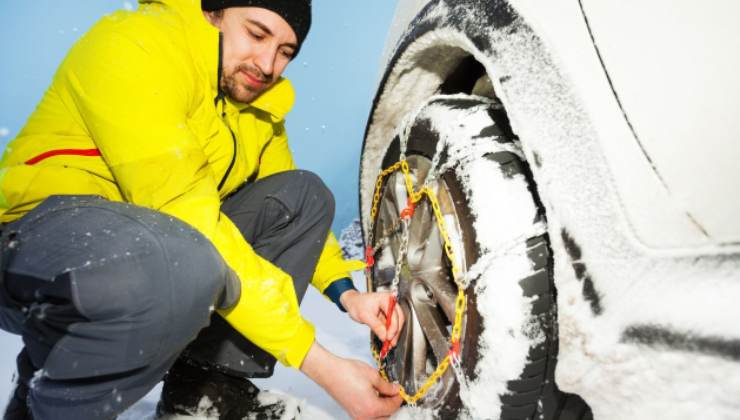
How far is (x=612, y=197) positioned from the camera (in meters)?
0.57

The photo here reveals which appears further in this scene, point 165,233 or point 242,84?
point 242,84

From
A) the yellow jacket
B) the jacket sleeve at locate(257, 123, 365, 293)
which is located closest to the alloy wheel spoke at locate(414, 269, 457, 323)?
the yellow jacket

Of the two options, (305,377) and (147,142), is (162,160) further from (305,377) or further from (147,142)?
(305,377)

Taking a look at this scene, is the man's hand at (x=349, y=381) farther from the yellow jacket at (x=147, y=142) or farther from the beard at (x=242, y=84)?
the beard at (x=242, y=84)

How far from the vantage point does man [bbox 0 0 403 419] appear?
807 mm

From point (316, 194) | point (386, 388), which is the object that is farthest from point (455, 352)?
point (316, 194)

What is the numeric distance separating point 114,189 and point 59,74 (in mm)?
284

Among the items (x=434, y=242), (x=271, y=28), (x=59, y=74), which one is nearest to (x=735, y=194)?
(x=434, y=242)

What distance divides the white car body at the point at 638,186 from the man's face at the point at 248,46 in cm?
77

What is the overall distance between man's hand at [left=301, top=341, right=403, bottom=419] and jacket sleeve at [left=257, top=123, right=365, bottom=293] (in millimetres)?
460

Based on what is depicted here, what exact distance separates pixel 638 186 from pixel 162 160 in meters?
0.84

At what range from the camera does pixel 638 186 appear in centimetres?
55

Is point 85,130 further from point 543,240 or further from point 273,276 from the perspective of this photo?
point 543,240

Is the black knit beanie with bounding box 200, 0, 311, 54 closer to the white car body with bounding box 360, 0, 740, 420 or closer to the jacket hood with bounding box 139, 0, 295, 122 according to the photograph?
the jacket hood with bounding box 139, 0, 295, 122
